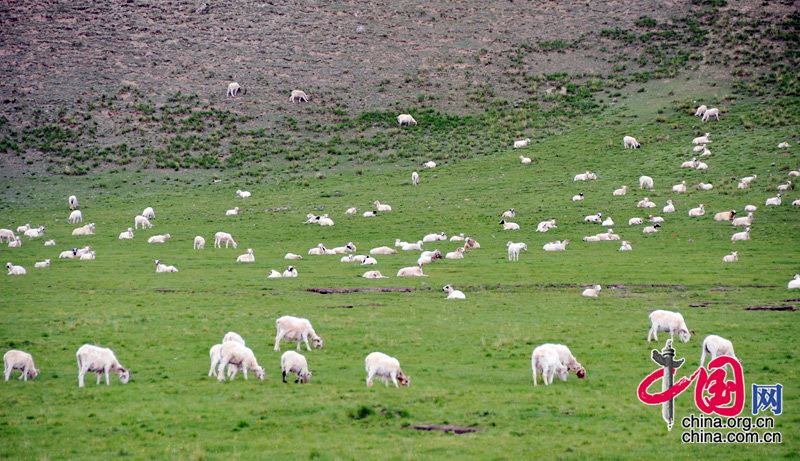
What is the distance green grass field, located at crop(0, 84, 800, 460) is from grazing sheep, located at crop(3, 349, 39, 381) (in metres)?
0.31

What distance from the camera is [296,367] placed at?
2058cm

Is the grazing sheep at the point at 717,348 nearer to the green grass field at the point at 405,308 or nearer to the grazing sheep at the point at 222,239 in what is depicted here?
the green grass field at the point at 405,308

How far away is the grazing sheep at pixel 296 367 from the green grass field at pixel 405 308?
0.36 m

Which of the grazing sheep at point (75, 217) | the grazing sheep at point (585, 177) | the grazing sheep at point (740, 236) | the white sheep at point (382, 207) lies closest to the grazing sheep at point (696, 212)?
the grazing sheep at point (740, 236)

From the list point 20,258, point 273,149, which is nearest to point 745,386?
point 20,258

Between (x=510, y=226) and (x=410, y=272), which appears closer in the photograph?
(x=410, y=272)

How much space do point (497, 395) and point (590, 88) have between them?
214 ft

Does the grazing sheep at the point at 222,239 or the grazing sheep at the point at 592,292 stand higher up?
the grazing sheep at the point at 222,239

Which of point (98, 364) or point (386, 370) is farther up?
point (98, 364)

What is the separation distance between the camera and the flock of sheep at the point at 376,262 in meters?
20.4

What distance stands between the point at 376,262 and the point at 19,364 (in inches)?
841

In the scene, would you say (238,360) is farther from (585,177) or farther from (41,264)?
(585,177)

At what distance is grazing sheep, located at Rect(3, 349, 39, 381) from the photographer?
2033 cm

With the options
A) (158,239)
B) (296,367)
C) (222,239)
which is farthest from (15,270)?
(296,367)
